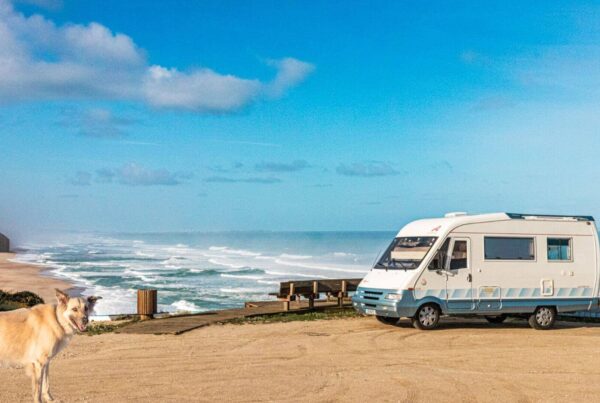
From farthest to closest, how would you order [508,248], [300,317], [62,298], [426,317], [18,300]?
[18,300], [300,317], [508,248], [426,317], [62,298]

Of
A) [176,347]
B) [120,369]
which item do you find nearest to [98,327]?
[176,347]

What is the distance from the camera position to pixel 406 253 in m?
17.2

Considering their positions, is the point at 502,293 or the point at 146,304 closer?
the point at 502,293

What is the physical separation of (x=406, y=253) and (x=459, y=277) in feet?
4.59

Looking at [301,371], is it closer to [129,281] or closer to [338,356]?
[338,356]

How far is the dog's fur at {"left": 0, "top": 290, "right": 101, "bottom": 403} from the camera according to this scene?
8047 mm

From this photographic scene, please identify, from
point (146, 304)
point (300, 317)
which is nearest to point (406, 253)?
point (300, 317)

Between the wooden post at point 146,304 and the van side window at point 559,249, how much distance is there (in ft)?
34.5

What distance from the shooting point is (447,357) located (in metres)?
13.1

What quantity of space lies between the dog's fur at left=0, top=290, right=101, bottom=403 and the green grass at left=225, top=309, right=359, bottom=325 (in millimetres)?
9957

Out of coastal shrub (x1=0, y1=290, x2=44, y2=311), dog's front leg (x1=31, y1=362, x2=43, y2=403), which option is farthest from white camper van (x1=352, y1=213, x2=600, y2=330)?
coastal shrub (x1=0, y1=290, x2=44, y2=311)

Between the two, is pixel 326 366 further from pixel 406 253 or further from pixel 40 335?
pixel 406 253

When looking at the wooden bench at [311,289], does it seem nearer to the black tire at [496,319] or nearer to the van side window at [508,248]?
the black tire at [496,319]

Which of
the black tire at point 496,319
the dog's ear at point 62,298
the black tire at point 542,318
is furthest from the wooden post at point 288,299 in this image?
the dog's ear at point 62,298
